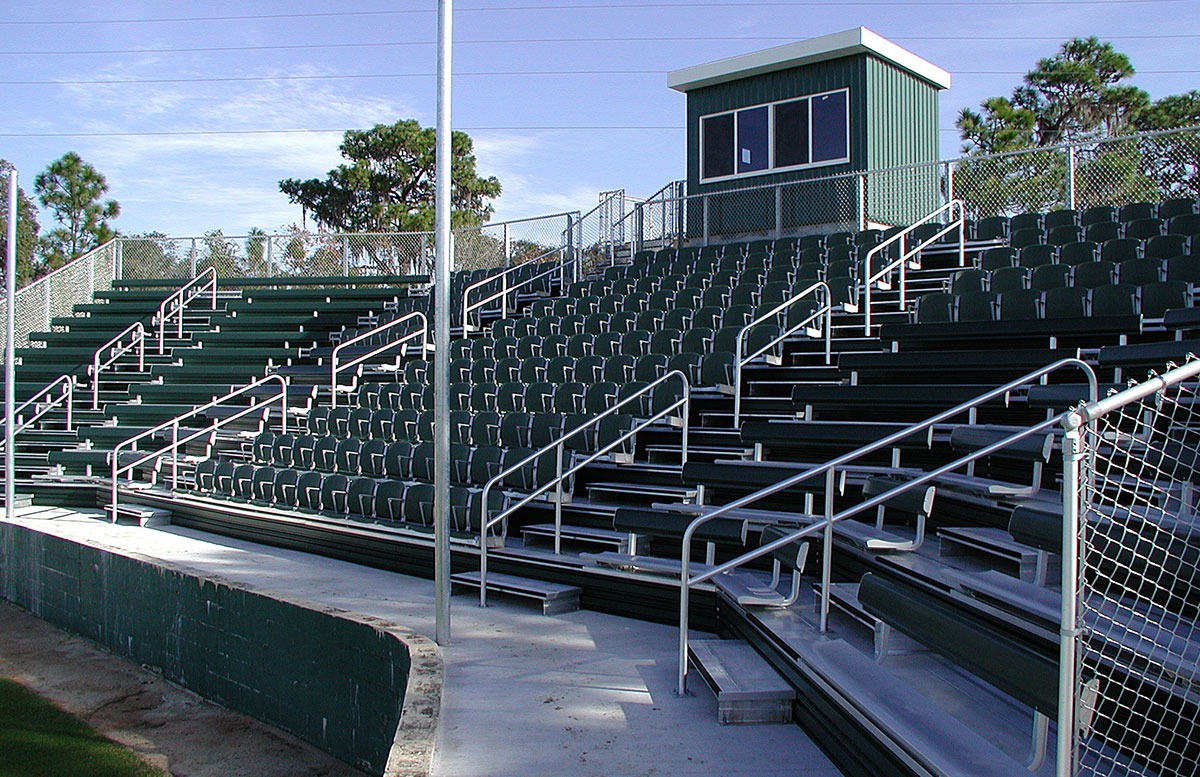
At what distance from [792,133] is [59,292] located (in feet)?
45.2

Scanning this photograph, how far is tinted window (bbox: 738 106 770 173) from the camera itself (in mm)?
17000

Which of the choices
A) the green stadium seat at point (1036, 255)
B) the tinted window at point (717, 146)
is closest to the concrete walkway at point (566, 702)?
the green stadium seat at point (1036, 255)

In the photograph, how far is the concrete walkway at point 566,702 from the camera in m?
4.36

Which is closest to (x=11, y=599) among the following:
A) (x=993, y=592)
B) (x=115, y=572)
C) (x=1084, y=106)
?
(x=115, y=572)

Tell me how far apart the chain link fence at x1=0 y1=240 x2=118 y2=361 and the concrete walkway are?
41.5 feet

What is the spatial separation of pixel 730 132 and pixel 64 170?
40676 millimetres

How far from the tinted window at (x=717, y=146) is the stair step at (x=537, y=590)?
11.2 metres

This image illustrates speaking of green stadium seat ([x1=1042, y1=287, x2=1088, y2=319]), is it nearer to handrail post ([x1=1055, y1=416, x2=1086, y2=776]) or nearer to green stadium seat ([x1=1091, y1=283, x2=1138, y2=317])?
green stadium seat ([x1=1091, y1=283, x2=1138, y2=317])

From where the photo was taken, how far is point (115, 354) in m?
16.7

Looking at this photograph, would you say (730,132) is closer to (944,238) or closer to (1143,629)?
(944,238)

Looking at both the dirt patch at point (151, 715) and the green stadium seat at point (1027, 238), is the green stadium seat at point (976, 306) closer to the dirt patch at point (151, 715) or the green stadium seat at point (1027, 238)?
the green stadium seat at point (1027, 238)

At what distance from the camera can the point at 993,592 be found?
14.2ft

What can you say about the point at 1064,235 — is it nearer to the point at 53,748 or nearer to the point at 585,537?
the point at 585,537

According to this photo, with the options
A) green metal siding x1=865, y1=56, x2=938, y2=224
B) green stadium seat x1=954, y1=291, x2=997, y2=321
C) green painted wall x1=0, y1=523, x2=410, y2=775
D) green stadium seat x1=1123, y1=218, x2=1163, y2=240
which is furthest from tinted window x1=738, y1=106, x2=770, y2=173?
green painted wall x1=0, y1=523, x2=410, y2=775
